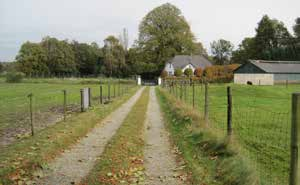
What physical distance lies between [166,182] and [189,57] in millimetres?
64076

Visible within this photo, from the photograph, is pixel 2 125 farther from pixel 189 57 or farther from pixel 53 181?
pixel 189 57

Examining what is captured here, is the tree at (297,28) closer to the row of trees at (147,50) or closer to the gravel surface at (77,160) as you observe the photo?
the row of trees at (147,50)

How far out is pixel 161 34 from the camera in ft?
210

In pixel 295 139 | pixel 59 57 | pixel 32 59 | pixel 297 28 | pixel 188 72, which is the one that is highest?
pixel 297 28

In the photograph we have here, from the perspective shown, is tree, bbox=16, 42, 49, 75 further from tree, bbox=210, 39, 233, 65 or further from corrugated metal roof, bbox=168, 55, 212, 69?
tree, bbox=210, 39, 233, 65

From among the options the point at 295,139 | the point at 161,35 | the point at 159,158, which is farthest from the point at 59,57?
the point at 295,139

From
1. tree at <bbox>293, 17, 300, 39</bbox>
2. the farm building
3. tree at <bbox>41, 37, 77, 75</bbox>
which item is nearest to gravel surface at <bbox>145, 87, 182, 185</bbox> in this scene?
the farm building

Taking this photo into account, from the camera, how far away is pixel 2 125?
1164 cm

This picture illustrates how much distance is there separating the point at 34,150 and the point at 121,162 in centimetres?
225

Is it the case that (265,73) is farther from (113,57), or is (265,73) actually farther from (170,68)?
(113,57)

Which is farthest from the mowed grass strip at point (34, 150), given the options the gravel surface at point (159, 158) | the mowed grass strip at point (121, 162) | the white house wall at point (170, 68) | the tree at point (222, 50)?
the tree at point (222, 50)

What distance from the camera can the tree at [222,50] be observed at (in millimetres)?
97750

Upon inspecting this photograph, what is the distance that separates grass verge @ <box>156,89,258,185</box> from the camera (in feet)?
17.4

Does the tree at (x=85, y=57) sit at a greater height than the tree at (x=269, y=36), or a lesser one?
lesser
